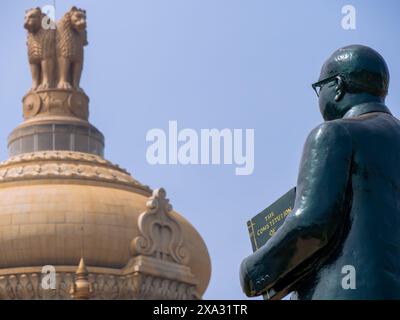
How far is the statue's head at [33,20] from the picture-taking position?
210ft

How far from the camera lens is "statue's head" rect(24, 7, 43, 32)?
64.1 meters

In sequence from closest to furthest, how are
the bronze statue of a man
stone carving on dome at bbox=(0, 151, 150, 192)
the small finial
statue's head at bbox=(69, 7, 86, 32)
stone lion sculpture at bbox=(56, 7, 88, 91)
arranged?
the bronze statue of a man → the small finial → stone carving on dome at bbox=(0, 151, 150, 192) → statue's head at bbox=(69, 7, 86, 32) → stone lion sculpture at bbox=(56, 7, 88, 91)

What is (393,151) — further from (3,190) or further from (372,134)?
(3,190)

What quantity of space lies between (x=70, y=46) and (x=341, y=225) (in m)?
52.6

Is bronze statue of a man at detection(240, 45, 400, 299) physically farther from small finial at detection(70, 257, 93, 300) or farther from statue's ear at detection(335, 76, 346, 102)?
small finial at detection(70, 257, 93, 300)

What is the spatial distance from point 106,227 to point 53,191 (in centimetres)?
210

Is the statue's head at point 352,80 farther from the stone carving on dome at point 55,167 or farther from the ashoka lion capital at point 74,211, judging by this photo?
the stone carving on dome at point 55,167

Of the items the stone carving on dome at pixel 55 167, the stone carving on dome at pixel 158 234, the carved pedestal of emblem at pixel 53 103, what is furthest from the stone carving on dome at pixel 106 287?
the carved pedestal of emblem at pixel 53 103

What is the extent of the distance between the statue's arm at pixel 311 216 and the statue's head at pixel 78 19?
2054 inches

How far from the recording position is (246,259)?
488 inches

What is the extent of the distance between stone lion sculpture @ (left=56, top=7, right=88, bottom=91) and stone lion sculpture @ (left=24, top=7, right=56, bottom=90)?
28 cm

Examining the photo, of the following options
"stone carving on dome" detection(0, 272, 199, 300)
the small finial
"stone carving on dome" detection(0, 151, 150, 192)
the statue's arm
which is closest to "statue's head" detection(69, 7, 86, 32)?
"stone carving on dome" detection(0, 151, 150, 192)

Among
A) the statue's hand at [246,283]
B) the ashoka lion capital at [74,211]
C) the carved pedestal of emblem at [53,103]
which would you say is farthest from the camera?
the carved pedestal of emblem at [53,103]

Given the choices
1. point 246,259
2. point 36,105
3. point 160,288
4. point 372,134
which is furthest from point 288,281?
point 36,105
